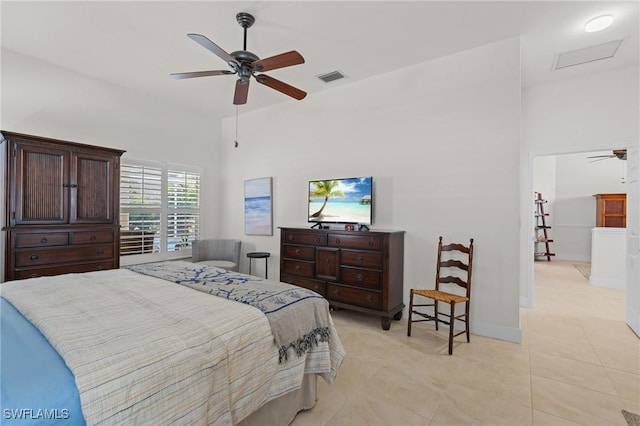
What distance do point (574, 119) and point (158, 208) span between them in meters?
5.84

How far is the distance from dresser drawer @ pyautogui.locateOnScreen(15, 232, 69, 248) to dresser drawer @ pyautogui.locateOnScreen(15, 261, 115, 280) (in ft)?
0.81

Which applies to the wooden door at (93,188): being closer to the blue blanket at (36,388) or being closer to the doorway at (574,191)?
the blue blanket at (36,388)

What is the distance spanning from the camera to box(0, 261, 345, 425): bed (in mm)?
967

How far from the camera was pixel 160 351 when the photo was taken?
116 cm

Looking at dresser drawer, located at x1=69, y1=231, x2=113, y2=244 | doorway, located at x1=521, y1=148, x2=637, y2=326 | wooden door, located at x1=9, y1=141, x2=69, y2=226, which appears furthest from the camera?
doorway, located at x1=521, y1=148, x2=637, y2=326

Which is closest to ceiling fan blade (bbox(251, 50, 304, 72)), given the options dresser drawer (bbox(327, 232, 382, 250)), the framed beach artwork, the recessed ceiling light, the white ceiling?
the white ceiling

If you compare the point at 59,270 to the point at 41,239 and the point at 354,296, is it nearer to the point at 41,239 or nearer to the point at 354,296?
the point at 41,239

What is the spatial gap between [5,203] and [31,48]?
1.75 metres

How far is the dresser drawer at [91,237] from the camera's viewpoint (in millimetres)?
3327

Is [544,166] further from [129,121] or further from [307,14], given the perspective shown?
[129,121]

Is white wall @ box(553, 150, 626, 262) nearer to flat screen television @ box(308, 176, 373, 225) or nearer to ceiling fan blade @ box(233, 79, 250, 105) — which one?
flat screen television @ box(308, 176, 373, 225)

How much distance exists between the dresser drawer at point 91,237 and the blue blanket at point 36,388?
2606mm

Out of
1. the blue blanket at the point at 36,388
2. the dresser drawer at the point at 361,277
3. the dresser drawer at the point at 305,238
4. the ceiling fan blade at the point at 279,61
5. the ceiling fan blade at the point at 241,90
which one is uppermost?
the ceiling fan blade at the point at 279,61

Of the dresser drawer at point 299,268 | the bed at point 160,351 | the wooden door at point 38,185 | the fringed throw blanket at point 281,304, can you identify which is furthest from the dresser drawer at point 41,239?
the dresser drawer at point 299,268
